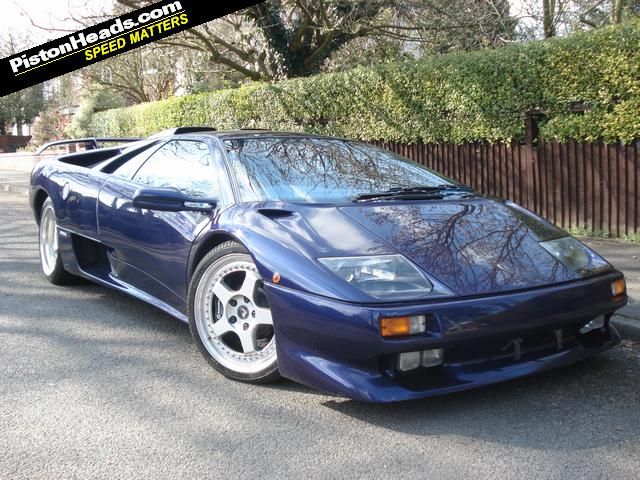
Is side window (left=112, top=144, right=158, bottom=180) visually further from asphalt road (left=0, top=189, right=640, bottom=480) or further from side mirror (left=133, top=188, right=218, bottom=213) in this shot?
asphalt road (left=0, top=189, right=640, bottom=480)

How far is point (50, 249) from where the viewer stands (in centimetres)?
568

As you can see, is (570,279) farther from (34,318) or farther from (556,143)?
(556,143)

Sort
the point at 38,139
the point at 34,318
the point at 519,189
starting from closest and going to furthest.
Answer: the point at 34,318
the point at 519,189
the point at 38,139

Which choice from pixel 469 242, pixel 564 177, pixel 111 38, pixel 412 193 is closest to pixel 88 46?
pixel 111 38

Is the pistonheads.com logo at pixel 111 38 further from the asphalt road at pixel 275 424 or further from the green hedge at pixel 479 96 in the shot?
the asphalt road at pixel 275 424

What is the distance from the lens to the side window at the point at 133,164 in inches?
185

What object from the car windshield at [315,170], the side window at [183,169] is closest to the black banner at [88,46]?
the side window at [183,169]

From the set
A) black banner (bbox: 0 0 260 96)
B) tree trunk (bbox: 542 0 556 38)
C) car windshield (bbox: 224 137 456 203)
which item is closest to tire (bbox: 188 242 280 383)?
car windshield (bbox: 224 137 456 203)

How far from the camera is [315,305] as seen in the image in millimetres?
2881

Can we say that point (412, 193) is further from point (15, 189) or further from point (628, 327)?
point (15, 189)

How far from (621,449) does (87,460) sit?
6.80 ft

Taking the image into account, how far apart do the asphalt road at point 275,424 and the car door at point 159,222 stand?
45cm

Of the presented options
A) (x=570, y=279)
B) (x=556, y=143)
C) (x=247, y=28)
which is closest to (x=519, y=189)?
(x=556, y=143)

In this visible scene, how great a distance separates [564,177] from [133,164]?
16.9ft
